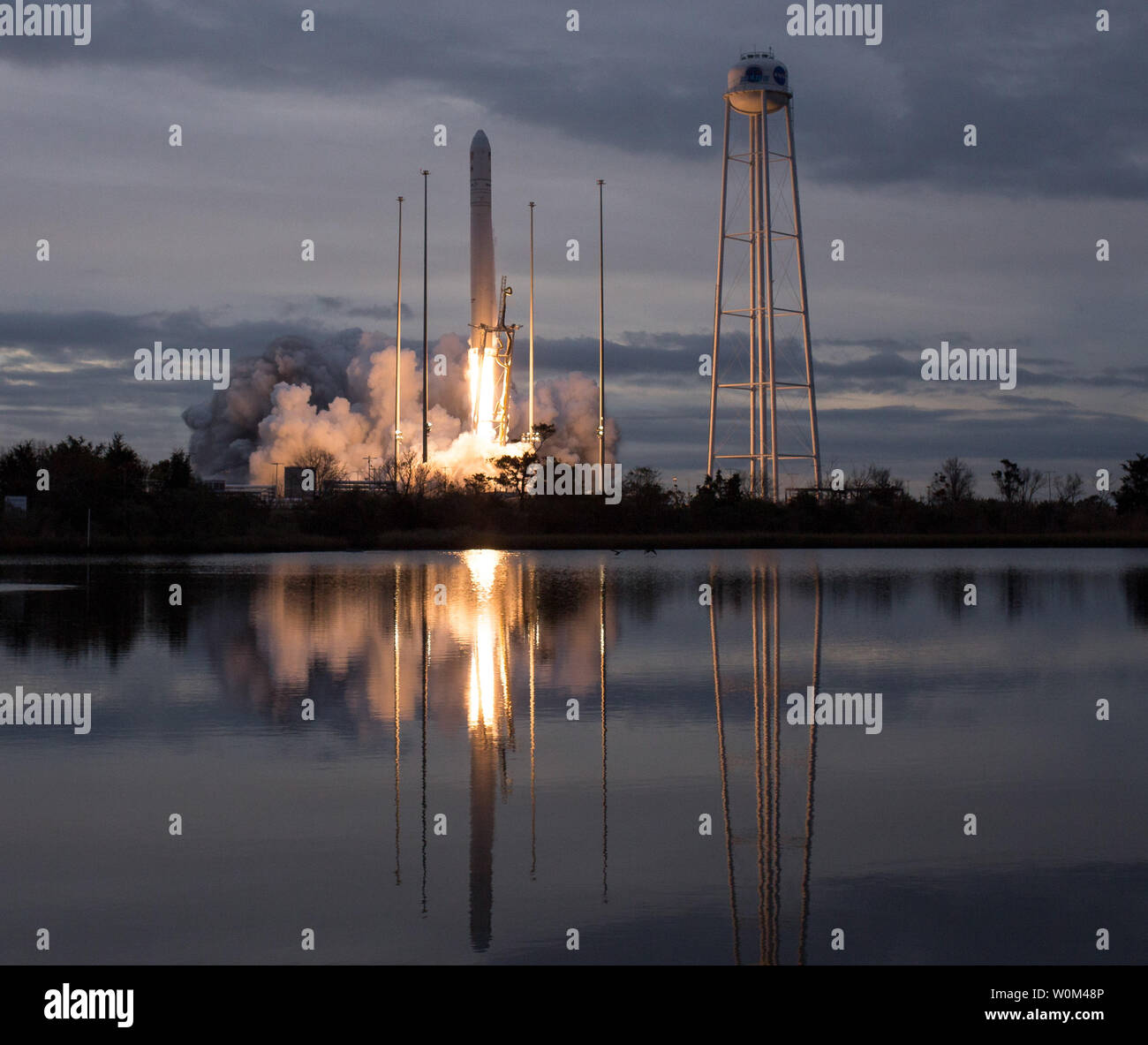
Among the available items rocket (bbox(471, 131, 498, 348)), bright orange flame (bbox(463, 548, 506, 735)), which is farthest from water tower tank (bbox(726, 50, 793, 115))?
bright orange flame (bbox(463, 548, 506, 735))

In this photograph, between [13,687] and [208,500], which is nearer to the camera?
[13,687]

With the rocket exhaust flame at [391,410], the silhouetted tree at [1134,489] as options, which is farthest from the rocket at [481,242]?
the silhouetted tree at [1134,489]

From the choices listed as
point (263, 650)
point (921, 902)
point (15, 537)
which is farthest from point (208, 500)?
point (921, 902)

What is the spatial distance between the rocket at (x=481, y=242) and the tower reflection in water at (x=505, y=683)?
39.8m

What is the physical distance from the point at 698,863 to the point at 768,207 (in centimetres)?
5312

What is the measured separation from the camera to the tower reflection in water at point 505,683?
319 inches

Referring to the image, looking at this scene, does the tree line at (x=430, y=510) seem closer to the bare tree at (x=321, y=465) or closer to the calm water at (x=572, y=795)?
the bare tree at (x=321, y=465)

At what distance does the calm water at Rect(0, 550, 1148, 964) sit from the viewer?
7.00m

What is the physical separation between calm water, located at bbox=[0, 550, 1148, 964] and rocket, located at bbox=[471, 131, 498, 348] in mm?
50048
